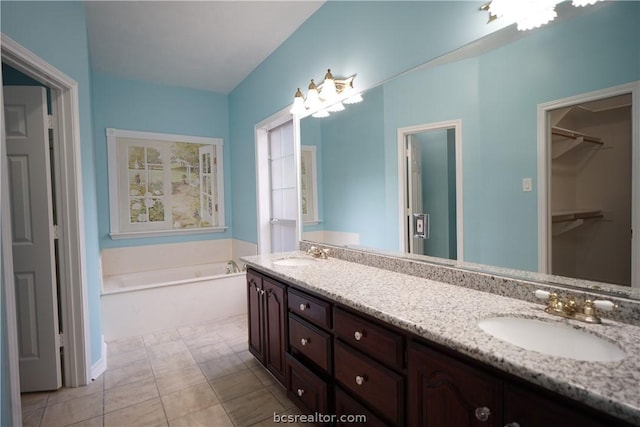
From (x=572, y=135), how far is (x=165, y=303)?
3.36m

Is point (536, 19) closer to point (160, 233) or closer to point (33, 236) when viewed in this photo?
point (33, 236)

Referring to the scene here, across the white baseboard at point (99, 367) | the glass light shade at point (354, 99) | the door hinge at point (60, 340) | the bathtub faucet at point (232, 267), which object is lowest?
the white baseboard at point (99, 367)

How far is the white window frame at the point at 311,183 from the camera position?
105 inches

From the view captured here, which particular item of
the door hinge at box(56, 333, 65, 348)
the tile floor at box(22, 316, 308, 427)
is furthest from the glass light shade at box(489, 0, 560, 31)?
the door hinge at box(56, 333, 65, 348)

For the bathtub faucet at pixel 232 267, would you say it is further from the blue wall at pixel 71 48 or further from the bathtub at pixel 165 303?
the blue wall at pixel 71 48

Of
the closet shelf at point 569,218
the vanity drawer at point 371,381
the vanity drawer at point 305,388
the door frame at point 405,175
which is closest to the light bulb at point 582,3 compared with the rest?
the door frame at point 405,175

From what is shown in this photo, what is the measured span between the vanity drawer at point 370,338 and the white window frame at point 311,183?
130 centimetres

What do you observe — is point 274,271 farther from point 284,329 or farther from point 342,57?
point 342,57

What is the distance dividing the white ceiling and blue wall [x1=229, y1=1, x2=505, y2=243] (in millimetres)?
169

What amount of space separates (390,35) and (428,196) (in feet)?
3.29

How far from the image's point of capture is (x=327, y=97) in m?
A: 2.36

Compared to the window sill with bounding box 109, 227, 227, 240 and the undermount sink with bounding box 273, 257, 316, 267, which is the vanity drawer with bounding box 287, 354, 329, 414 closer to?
the undermount sink with bounding box 273, 257, 316, 267

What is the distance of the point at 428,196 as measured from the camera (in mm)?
1739

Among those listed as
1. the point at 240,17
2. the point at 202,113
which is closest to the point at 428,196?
the point at 240,17
